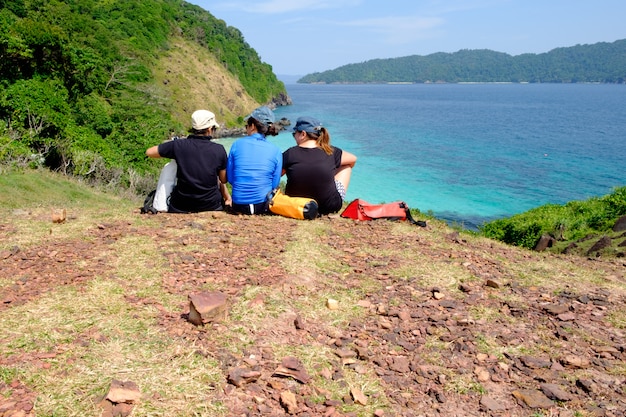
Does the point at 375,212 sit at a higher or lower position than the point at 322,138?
lower

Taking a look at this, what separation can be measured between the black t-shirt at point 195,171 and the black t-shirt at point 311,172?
3.57 ft

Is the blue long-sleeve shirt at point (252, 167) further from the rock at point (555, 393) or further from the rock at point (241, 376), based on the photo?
the rock at point (555, 393)

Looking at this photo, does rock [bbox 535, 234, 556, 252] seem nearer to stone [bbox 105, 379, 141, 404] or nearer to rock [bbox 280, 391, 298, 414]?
rock [bbox 280, 391, 298, 414]

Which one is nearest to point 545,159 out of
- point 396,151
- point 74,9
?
point 396,151

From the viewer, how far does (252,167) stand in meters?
7.42

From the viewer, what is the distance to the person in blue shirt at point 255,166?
7.41 m

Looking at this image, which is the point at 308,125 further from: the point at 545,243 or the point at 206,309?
the point at 545,243

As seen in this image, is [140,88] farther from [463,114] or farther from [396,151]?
[463,114]

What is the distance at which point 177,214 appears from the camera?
7359 mm

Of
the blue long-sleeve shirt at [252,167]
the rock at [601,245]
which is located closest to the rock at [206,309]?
the blue long-sleeve shirt at [252,167]

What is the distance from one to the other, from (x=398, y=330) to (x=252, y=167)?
13.1 feet

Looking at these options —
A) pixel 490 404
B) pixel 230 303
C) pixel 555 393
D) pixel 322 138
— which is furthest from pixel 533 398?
pixel 322 138

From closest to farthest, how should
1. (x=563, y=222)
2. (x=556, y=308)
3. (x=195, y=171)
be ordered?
(x=556, y=308) < (x=195, y=171) < (x=563, y=222)

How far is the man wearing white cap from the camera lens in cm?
711
